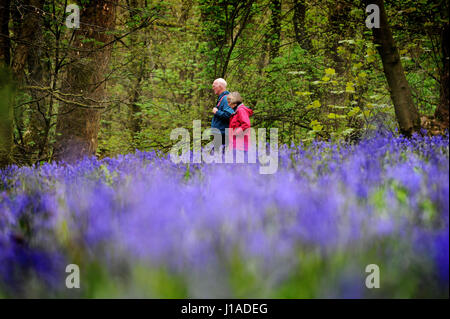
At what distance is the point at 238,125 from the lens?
6051 mm

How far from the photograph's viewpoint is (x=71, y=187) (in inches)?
101

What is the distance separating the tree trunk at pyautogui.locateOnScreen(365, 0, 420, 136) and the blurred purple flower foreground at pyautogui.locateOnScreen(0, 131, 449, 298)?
2980 millimetres

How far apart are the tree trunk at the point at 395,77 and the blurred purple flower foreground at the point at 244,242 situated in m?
2.98

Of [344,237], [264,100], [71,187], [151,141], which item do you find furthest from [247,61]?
[344,237]

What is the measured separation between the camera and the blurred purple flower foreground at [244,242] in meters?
1.24

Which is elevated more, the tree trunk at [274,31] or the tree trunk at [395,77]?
the tree trunk at [274,31]

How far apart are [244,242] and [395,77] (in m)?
4.33

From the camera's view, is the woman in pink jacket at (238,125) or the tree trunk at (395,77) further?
the woman in pink jacket at (238,125)

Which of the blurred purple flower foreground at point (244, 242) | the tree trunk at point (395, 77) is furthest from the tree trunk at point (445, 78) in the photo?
the blurred purple flower foreground at point (244, 242)

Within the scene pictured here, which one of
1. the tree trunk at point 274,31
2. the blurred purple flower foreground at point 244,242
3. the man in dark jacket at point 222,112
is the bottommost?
the blurred purple flower foreground at point 244,242

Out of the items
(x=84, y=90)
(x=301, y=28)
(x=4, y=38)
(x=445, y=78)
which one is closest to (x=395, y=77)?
(x=445, y=78)

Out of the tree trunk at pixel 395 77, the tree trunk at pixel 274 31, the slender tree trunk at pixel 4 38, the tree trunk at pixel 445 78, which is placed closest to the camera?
the tree trunk at pixel 445 78

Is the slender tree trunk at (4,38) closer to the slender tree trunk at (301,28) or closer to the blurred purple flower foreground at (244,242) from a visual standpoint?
the blurred purple flower foreground at (244,242)
